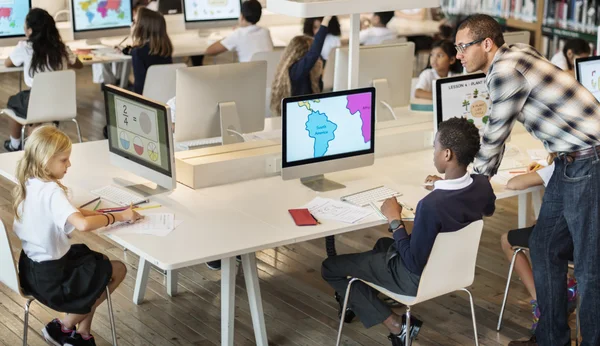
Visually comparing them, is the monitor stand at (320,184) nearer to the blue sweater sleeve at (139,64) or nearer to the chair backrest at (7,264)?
the chair backrest at (7,264)

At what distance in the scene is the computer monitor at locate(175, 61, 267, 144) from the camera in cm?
414

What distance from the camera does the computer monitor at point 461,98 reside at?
164 inches

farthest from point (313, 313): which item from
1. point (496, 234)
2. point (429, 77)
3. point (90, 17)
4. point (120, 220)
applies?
point (90, 17)

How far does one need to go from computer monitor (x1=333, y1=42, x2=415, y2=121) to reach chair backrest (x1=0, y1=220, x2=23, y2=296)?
6.89ft

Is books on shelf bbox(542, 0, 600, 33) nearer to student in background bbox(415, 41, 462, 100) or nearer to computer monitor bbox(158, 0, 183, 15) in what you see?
student in background bbox(415, 41, 462, 100)

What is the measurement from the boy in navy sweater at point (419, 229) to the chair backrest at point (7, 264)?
1.16 m

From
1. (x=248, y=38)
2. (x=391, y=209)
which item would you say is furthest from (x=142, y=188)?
(x=248, y=38)

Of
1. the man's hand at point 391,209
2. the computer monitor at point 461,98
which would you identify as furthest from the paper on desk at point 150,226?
the computer monitor at point 461,98

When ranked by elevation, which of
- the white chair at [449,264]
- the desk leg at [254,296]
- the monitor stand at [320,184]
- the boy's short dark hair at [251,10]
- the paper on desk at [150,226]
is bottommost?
the desk leg at [254,296]

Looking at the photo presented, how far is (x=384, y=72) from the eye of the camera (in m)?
4.95

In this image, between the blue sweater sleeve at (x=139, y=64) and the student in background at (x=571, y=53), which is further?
the blue sweater sleeve at (x=139, y=64)

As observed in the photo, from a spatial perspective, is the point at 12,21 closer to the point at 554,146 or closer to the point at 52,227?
the point at 52,227

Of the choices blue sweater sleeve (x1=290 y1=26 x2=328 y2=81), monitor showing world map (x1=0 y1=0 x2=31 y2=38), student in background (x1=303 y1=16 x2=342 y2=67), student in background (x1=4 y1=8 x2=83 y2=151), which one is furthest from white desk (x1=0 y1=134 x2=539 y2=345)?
student in background (x1=303 y1=16 x2=342 y2=67)

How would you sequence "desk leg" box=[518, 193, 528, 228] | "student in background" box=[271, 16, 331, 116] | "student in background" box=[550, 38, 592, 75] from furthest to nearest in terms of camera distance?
"student in background" box=[550, 38, 592, 75], "student in background" box=[271, 16, 331, 116], "desk leg" box=[518, 193, 528, 228]
